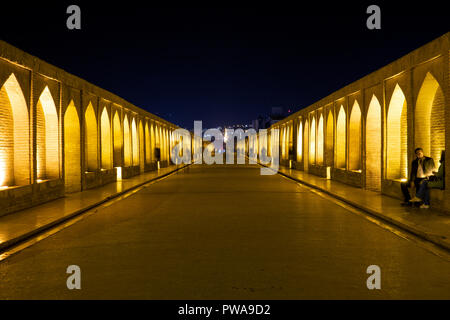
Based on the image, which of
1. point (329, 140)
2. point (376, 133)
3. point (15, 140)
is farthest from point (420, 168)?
point (329, 140)

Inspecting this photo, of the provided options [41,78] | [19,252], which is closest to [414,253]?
[19,252]

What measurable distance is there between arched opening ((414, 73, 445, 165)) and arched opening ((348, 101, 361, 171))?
6.41 m

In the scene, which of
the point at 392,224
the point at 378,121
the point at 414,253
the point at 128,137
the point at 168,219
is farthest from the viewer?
the point at 128,137

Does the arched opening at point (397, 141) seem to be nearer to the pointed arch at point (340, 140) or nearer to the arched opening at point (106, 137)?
the pointed arch at point (340, 140)

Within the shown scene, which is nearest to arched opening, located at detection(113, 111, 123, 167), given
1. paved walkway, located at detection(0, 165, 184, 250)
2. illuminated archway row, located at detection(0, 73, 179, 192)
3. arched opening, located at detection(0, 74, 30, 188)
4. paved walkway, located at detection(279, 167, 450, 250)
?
illuminated archway row, located at detection(0, 73, 179, 192)

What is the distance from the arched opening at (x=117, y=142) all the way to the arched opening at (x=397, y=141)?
14.0 metres

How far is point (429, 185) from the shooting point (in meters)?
11.1

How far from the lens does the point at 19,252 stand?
7168 millimetres

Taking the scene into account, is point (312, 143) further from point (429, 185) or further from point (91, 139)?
point (429, 185)

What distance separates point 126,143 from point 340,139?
11978 mm

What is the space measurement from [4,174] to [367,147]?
12.6 m

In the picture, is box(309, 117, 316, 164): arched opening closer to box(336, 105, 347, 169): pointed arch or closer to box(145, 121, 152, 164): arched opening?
box(336, 105, 347, 169): pointed arch

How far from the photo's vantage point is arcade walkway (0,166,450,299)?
5.04m
